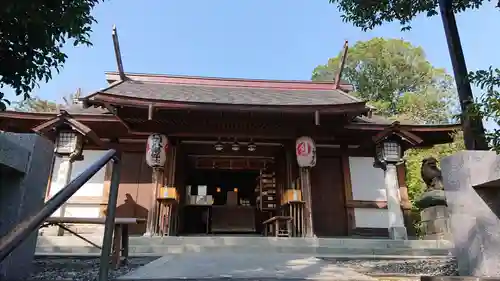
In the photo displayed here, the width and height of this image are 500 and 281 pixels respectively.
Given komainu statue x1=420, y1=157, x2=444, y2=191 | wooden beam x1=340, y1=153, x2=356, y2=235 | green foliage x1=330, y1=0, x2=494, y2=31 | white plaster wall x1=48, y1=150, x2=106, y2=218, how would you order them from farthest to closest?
wooden beam x1=340, y1=153, x2=356, y2=235
white plaster wall x1=48, y1=150, x2=106, y2=218
komainu statue x1=420, y1=157, x2=444, y2=191
green foliage x1=330, y1=0, x2=494, y2=31

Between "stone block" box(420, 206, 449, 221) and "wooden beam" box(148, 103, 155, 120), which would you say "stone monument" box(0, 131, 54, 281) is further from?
"stone block" box(420, 206, 449, 221)

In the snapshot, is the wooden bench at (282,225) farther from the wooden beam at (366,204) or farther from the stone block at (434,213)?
the stone block at (434,213)

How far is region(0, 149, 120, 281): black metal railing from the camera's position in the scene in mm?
1206

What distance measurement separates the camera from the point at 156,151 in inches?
309

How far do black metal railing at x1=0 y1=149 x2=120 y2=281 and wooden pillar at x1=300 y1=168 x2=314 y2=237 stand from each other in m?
5.66

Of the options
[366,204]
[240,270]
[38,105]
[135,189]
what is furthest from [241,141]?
[38,105]

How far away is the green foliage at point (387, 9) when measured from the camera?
5656 millimetres

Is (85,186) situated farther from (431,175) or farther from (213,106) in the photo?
(431,175)

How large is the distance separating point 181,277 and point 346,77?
2486 cm

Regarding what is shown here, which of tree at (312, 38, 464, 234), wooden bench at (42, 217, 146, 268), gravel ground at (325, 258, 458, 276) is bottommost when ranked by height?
gravel ground at (325, 258, 458, 276)

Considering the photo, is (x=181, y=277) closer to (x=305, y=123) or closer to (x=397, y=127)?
(x=305, y=123)

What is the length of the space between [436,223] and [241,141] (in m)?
4.74

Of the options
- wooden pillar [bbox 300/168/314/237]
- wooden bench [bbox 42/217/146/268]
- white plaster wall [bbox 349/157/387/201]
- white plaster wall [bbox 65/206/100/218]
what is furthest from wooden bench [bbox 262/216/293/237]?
white plaster wall [bbox 65/206/100/218]

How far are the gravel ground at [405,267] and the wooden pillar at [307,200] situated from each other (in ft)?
7.07
